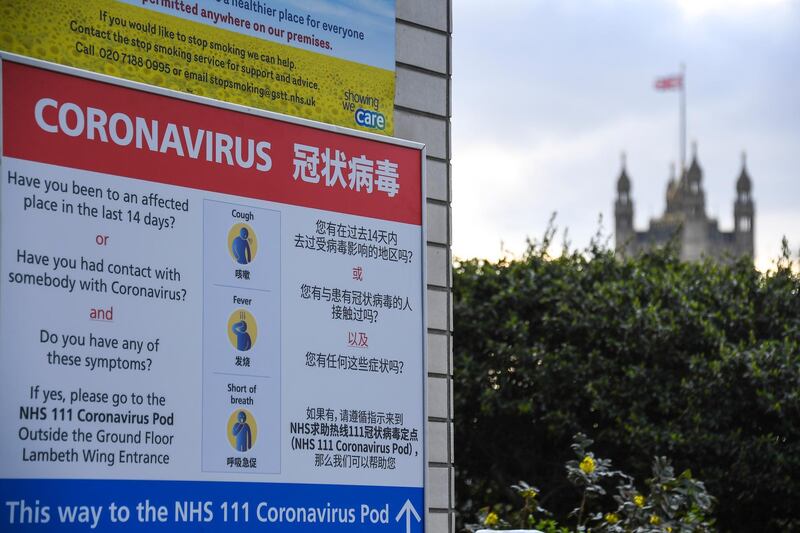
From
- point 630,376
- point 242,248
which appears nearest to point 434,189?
point 242,248

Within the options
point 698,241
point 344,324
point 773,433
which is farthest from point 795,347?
point 698,241

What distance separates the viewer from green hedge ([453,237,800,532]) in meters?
15.0

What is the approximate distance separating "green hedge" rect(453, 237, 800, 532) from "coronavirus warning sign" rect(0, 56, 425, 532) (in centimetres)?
1048

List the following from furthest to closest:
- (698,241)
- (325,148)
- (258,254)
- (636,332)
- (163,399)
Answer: (698,241) < (636,332) < (325,148) < (258,254) < (163,399)

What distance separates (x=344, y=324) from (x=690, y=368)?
10.9 metres

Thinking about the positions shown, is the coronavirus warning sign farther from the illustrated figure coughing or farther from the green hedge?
the green hedge

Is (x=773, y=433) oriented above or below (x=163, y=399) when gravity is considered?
below

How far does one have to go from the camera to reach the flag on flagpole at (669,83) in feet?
318

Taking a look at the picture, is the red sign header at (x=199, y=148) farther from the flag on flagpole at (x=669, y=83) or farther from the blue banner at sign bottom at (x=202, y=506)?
the flag on flagpole at (x=669, y=83)

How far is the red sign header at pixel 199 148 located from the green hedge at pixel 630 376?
10.5 m

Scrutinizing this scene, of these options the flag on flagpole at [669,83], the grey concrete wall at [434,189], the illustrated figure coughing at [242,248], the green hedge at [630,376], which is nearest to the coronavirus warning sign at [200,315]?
the illustrated figure coughing at [242,248]

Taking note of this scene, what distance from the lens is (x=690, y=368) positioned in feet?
50.3

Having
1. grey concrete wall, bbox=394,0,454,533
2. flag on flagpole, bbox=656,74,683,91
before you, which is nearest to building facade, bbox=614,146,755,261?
flag on flagpole, bbox=656,74,683,91

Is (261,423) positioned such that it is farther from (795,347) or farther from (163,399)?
(795,347)
